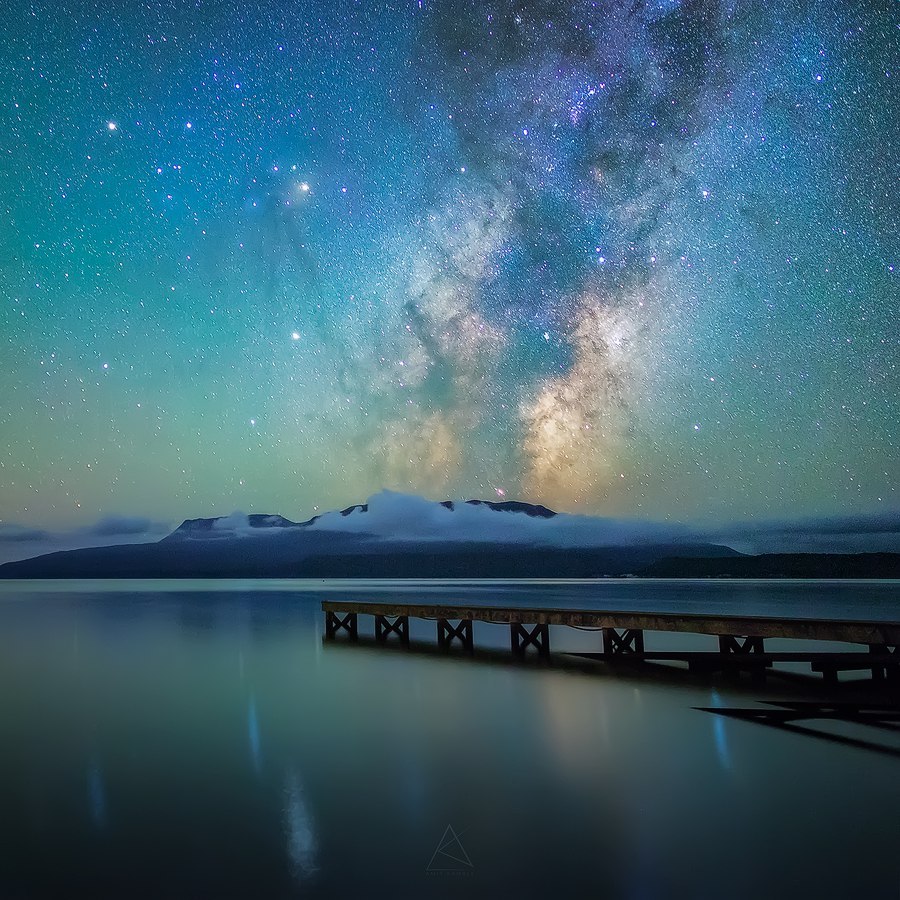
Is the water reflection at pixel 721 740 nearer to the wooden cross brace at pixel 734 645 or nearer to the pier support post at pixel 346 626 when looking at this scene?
the wooden cross brace at pixel 734 645

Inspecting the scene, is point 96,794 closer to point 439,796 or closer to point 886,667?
point 439,796

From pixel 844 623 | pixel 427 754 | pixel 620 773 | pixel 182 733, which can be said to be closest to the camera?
pixel 620 773

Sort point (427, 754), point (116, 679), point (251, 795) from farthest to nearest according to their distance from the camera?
point (116, 679) < point (427, 754) < point (251, 795)

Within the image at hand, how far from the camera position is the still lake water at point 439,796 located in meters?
7.06

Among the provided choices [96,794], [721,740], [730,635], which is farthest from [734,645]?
[96,794]

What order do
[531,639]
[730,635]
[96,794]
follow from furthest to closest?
[531,639] → [730,635] → [96,794]

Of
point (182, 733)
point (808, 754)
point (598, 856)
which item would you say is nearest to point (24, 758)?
point (182, 733)

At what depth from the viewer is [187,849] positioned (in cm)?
786

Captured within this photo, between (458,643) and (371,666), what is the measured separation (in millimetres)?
8936

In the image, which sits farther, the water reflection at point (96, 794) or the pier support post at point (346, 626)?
the pier support post at point (346, 626)

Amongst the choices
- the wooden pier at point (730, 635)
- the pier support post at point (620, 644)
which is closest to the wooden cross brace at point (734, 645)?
the wooden pier at point (730, 635)

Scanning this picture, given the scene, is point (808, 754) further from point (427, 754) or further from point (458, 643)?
point (458, 643)

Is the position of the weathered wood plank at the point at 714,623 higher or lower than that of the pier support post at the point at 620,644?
higher

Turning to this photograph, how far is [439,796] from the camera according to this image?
9805 mm
